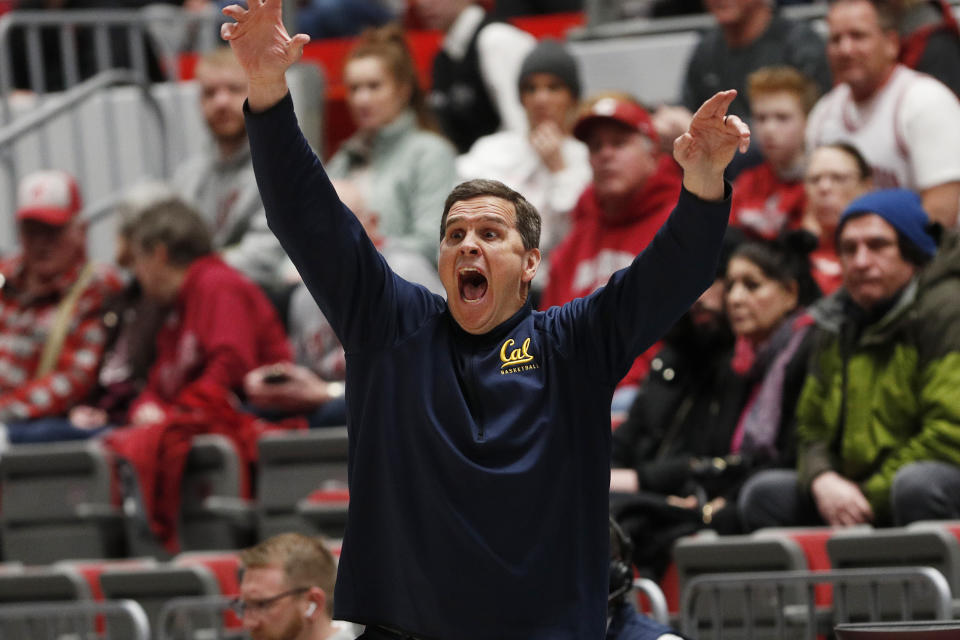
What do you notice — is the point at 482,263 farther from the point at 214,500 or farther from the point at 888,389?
the point at 214,500

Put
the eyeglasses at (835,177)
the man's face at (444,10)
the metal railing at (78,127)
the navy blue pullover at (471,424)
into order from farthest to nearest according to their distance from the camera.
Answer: the metal railing at (78,127) → the man's face at (444,10) → the eyeglasses at (835,177) → the navy blue pullover at (471,424)

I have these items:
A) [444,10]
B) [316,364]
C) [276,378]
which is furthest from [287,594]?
[444,10]

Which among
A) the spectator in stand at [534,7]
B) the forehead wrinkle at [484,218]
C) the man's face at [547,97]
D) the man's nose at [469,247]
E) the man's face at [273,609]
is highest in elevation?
the spectator in stand at [534,7]

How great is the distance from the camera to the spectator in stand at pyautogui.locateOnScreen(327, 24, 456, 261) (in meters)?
8.04

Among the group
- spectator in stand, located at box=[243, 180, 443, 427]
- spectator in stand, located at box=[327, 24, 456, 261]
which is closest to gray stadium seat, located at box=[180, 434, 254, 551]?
spectator in stand, located at box=[243, 180, 443, 427]

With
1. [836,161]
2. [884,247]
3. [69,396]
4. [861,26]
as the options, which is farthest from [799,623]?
[69,396]

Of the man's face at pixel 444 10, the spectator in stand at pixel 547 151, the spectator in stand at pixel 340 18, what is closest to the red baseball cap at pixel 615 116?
the spectator in stand at pixel 547 151

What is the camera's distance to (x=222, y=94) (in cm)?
850

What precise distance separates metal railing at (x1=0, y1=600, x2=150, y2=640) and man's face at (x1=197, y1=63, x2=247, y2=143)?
9.50ft

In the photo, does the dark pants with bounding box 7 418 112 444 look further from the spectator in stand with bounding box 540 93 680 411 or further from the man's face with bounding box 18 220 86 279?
the spectator in stand with bounding box 540 93 680 411

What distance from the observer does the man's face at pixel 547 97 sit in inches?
319

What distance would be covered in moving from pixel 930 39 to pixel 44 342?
4.36 m

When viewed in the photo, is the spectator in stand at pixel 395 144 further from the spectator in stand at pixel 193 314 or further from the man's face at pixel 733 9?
the man's face at pixel 733 9

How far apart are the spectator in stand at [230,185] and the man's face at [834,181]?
2774 millimetres
